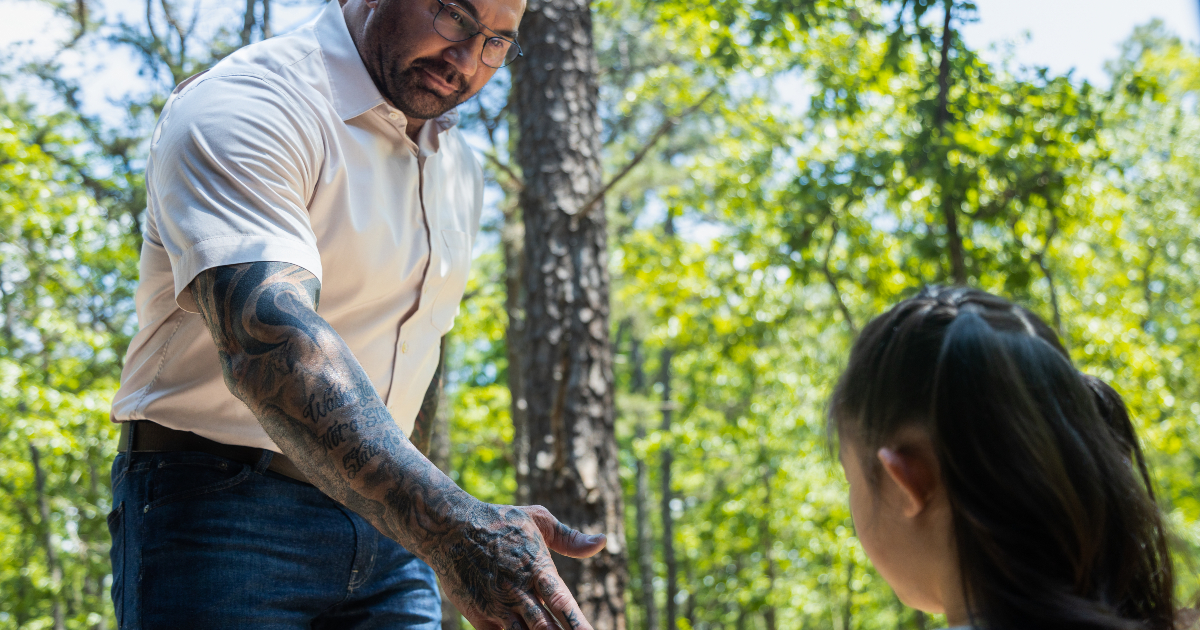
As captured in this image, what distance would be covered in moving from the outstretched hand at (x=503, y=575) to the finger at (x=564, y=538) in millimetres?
166

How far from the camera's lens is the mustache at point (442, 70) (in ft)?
5.87

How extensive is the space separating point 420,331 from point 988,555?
1.23m

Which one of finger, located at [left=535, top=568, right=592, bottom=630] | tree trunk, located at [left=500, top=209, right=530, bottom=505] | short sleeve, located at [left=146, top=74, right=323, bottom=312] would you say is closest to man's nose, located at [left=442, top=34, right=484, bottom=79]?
short sleeve, located at [left=146, top=74, right=323, bottom=312]

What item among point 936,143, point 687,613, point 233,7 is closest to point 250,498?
point 936,143

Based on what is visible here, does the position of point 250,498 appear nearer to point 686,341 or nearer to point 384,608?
point 384,608

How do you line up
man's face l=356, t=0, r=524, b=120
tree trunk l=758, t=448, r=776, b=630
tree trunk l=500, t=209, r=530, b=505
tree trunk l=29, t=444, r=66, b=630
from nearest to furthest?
man's face l=356, t=0, r=524, b=120 < tree trunk l=500, t=209, r=530, b=505 < tree trunk l=29, t=444, r=66, b=630 < tree trunk l=758, t=448, r=776, b=630

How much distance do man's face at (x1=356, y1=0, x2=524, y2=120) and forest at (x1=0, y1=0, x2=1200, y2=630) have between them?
3.66 ft

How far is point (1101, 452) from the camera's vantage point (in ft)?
3.77

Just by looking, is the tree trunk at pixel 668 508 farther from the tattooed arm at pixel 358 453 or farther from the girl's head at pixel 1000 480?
the tattooed arm at pixel 358 453

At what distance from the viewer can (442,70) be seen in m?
1.81

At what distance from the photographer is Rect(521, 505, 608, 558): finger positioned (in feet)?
4.20

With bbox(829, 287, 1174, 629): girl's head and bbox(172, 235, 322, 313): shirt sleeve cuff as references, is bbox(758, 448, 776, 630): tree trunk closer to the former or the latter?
bbox(829, 287, 1174, 629): girl's head

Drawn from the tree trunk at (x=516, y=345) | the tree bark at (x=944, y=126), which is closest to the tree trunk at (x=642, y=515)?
the tree trunk at (x=516, y=345)

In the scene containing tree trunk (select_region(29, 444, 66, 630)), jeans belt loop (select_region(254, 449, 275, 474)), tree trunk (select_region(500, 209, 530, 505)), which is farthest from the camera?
tree trunk (select_region(29, 444, 66, 630))
